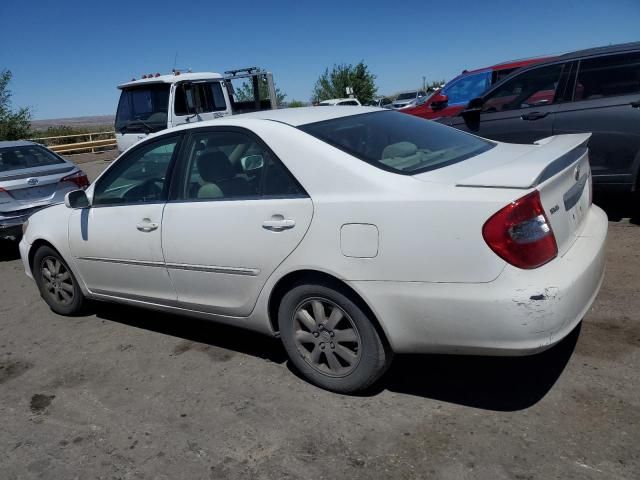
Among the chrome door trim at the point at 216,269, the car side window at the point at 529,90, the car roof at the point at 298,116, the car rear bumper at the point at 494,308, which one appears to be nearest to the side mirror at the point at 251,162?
the car roof at the point at 298,116

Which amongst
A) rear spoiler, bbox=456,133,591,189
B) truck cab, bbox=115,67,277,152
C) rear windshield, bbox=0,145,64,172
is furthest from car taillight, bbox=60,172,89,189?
rear spoiler, bbox=456,133,591,189

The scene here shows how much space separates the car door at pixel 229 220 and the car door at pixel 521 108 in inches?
156

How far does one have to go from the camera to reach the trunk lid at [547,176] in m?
2.60

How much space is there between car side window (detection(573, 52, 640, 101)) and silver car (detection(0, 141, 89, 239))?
251 inches

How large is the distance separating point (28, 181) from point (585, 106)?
6.61 meters

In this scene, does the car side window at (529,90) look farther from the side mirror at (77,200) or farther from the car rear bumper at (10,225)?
the car rear bumper at (10,225)

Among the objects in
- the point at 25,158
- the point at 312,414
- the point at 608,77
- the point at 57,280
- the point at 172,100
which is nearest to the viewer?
the point at 312,414

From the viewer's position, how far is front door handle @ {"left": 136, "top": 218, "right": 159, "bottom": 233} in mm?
3709

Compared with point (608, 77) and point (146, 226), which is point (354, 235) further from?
point (608, 77)

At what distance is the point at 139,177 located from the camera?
4066 mm

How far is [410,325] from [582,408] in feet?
A: 3.09

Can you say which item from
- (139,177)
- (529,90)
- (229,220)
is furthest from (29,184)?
(529,90)

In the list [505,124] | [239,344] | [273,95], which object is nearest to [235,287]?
[239,344]

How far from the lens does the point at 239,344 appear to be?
4.00 m
